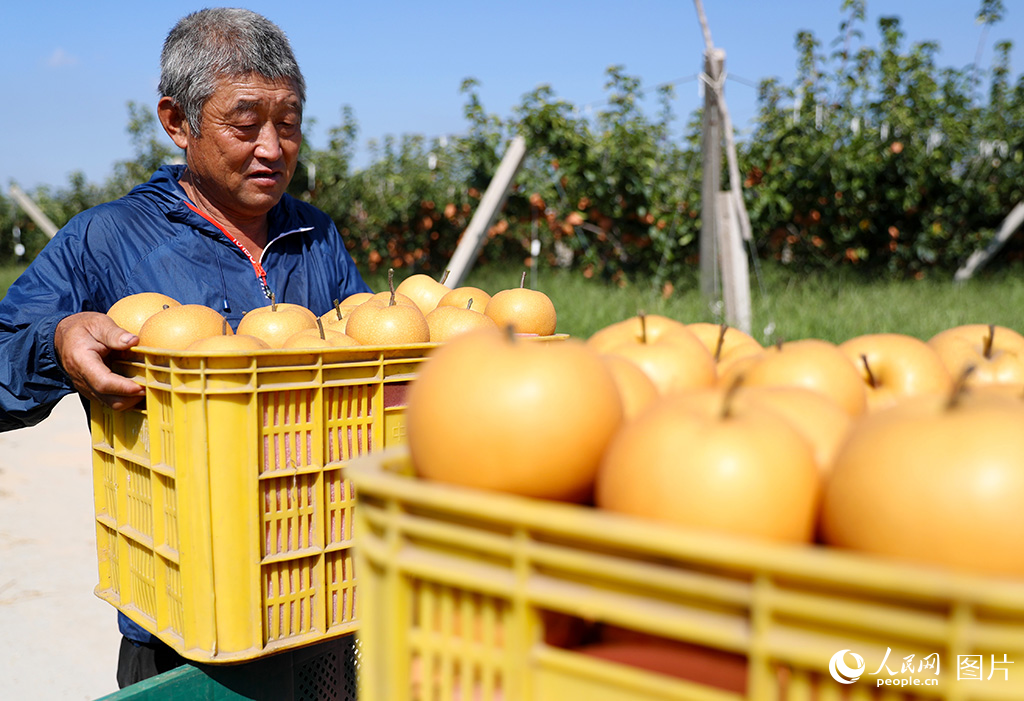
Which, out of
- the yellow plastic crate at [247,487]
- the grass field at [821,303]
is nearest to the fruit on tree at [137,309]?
the yellow plastic crate at [247,487]

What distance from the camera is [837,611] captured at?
1.92 feet

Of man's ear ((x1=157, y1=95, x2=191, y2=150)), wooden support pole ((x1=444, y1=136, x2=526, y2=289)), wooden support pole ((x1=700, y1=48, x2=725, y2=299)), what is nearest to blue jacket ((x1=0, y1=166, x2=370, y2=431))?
man's ear ((x1=157, y1=95, x2=191, y2=150))

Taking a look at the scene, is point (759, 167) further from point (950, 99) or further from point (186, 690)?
point (186, 690)

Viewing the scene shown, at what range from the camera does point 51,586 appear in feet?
11.7

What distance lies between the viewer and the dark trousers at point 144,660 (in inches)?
78.6

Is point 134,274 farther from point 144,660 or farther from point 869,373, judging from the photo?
point 869,373

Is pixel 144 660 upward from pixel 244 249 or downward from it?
downward

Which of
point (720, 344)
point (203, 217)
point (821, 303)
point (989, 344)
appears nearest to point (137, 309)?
point (203, 217)

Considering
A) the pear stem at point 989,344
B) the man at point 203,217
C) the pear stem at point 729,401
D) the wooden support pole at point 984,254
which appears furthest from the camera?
the wooden support pole at point 984,254

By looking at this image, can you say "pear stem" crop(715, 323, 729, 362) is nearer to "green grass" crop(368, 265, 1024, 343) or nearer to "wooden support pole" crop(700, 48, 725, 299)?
"green grass" crop(368, 265, 1024, 343)

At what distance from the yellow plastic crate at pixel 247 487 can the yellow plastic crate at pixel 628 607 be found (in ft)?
2.42

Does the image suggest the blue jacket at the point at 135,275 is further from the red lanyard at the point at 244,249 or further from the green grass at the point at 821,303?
the green grass at the point at 821,303

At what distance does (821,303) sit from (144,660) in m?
6.43

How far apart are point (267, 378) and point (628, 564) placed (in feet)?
3.38
